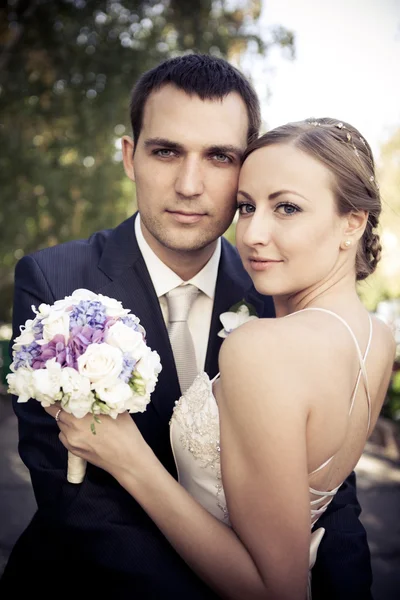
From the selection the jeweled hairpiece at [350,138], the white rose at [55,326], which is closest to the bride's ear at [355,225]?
the jeweled hairpiece at [350,138]

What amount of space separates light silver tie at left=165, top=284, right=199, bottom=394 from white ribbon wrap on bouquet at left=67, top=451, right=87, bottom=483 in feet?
2.52

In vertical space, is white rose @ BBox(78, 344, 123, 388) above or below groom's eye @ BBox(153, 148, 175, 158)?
below

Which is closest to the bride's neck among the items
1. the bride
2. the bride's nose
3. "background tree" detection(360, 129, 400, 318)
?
the bride

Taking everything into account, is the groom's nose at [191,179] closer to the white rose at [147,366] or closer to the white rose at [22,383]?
the white rose at [147,366]

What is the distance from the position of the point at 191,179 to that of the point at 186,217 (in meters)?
0.20

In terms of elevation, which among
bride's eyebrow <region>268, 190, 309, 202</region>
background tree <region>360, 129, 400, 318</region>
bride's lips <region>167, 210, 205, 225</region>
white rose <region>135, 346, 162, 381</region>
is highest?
bride's eyebrow <region>268, 190, 309, 202</region>

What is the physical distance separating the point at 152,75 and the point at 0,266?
5681 mm

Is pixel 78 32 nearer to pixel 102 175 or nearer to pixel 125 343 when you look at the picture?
pixel 102 175

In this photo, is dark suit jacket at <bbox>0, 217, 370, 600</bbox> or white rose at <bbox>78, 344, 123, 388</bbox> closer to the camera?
white rose at <bbox>78, 344, 123, 388</bbox>

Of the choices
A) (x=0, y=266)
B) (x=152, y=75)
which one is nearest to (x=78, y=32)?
(x=0, y=266)

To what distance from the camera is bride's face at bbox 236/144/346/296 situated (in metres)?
2.06

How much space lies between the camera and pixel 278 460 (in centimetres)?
163

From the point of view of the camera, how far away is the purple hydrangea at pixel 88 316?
178cm

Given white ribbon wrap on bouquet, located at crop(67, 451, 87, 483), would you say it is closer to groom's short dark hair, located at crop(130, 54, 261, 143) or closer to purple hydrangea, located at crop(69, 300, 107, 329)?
purple hydrangea, located at crop(69, 300, 107, 329)
